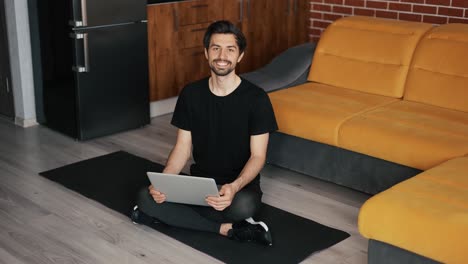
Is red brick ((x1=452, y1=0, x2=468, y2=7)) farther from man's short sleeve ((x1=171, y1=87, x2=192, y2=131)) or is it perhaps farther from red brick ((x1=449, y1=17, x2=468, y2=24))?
man's short sleeve ((x1=171, y1=87, x2=192, y2=131))

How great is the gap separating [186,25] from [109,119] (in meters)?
0.95

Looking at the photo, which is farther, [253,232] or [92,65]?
[92,65]

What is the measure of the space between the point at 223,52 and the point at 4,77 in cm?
246

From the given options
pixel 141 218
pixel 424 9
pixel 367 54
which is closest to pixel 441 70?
pixel 367 54

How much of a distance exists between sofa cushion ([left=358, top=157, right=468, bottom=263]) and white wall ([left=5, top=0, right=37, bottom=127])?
2976 mm

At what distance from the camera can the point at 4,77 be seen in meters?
5.07

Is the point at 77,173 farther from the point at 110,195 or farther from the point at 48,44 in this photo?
the point at 48,44

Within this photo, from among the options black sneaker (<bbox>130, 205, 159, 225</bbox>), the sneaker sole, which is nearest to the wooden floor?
black sneaker (<bbox>130, 205, 159, 225</bbox>)

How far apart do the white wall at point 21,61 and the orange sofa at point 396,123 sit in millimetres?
1807

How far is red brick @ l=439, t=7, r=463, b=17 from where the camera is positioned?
5.05 meters

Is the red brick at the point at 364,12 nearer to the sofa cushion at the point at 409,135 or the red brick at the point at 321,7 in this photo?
the red brick at the point at 321,7

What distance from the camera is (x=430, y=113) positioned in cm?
387

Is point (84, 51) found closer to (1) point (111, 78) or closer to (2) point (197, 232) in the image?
(1) point (111, 78)

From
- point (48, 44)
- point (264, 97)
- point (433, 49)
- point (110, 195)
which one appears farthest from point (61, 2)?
point (433, 49)
